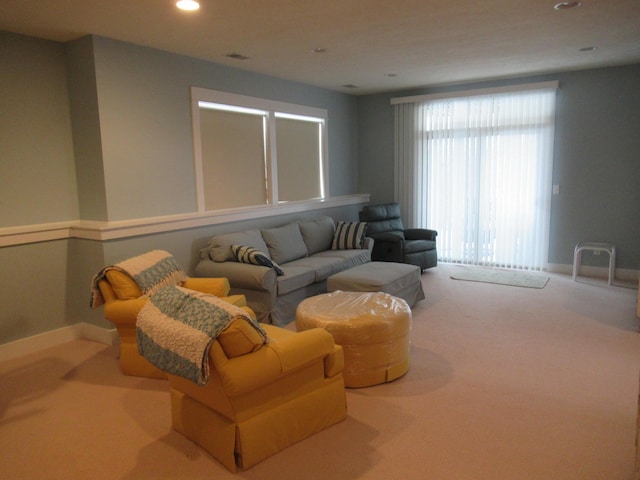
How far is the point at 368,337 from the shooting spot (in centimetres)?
307

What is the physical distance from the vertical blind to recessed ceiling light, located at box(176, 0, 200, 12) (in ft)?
14.3

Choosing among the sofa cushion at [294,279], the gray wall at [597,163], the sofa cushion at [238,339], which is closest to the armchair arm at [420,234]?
the gray wall at [597,163]

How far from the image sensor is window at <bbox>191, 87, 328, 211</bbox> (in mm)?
4844

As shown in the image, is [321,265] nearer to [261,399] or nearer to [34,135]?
[261,399]

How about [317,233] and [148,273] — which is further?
[317,233]

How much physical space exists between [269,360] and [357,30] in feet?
9.27

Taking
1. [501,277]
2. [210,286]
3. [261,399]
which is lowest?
[501,277]

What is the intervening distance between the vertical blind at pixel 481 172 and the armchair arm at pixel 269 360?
15.2ft

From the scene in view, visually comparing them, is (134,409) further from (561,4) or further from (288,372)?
(561,4)

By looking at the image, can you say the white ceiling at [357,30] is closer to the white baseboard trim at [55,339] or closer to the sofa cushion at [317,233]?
the sofa cushion at [317,233]

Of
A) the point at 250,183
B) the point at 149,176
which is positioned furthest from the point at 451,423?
the point at 250,183

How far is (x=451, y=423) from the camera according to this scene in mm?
2676

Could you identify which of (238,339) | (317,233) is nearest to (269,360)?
(238,339)

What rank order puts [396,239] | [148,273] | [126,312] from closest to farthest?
[126,312] → [148,273] → [396,239]
